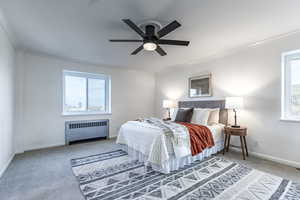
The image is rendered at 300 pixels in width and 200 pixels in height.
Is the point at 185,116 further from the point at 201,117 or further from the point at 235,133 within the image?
the point at 235,133

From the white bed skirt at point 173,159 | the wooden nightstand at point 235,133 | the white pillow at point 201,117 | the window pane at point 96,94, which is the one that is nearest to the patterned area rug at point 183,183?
the white bed skirt at point 173,159

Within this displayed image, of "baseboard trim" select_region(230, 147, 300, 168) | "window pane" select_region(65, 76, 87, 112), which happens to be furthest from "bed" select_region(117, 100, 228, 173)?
"window pane" select_region(65, 76, 87, 112)

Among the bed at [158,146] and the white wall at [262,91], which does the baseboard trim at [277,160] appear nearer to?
the white wall at [262,91]

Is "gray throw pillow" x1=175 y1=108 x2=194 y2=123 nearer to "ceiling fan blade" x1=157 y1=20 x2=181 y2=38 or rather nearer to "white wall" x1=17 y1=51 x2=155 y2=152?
"ceiling fan blade" x1=157 y1=20 x2=181 y2=38

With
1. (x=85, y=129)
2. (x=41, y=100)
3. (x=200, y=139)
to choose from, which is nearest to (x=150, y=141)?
(x=200, y=139)

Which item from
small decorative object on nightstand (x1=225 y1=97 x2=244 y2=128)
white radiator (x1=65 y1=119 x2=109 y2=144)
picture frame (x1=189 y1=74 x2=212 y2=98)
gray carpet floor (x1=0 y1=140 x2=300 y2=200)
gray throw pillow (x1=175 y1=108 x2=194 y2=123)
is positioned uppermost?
picture frame (x1=189 y1=74 x2=212 y2=98)

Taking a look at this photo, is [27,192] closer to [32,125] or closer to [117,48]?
[32,125]

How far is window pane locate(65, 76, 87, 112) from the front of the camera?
14.4 ft

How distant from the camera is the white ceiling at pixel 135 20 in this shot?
75.2 inches

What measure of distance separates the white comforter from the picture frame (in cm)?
108

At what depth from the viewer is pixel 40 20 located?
2.27 meters

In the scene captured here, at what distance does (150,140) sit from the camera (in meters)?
2.61

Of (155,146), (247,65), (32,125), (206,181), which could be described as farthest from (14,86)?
(247,65)

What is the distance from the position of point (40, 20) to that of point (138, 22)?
1532mm
